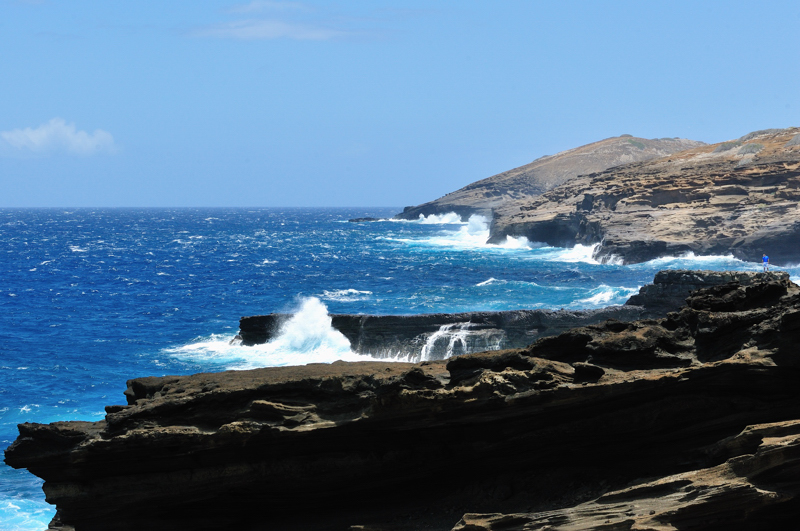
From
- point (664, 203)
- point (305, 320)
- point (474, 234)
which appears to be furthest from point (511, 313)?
point (474, 234)

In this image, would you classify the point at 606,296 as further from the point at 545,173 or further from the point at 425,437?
the point at 545,173

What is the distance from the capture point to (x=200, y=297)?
5138cm

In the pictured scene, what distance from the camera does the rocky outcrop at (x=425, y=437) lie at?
Answer: 8898 mm

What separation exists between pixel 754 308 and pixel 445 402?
4.53 metres

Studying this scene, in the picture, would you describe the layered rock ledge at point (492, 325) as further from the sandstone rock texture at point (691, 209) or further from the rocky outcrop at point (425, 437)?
the sandstone rock texture at point (691, 209)

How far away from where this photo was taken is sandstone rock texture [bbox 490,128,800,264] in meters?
66.5

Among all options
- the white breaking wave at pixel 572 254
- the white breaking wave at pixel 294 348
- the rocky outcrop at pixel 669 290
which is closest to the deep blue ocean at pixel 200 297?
the white breaking wave at pixel 294 348

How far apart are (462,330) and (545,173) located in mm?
147048

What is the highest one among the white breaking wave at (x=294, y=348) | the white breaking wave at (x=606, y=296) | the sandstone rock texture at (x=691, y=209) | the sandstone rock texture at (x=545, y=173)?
the sandstone rock texture at (x=545, y=173)

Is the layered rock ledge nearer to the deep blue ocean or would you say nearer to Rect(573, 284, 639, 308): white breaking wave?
the deep blue ocean

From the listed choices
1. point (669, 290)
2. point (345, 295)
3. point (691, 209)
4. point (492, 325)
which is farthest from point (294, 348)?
point (691, 209)

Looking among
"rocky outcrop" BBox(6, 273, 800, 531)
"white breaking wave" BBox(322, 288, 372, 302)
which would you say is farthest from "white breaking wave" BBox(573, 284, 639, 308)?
"rocky outcrop" BBox(6, 273, 800, 531)

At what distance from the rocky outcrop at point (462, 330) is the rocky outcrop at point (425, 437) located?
1915cm

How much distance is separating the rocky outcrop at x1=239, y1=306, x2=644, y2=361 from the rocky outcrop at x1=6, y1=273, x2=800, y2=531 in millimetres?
19154
